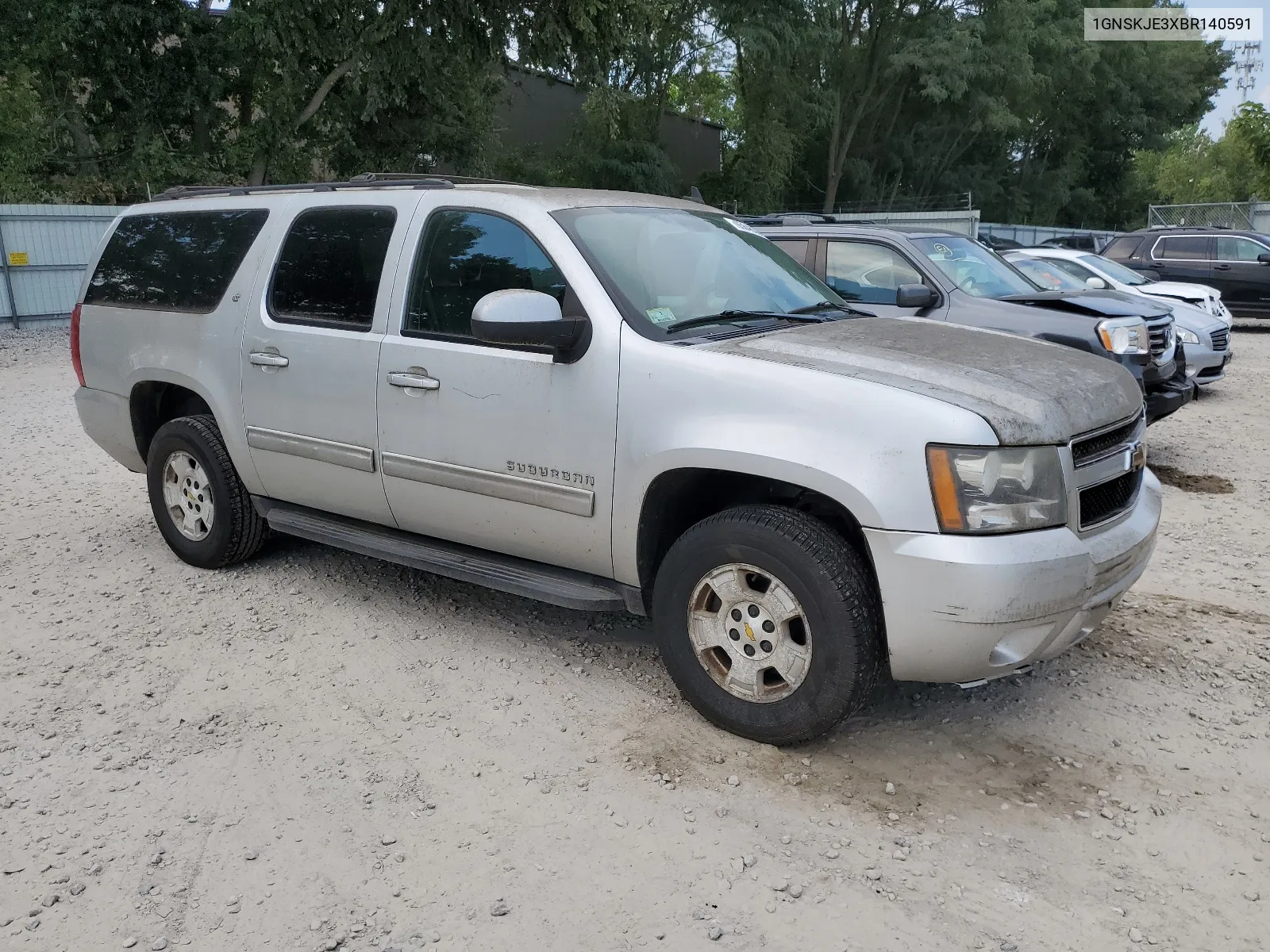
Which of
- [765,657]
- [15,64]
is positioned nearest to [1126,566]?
[765,657]

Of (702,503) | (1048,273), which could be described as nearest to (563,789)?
(702,503)

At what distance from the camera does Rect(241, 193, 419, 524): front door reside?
→ 4.59m

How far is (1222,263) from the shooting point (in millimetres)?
17547

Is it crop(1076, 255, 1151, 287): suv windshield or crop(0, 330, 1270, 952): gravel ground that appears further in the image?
crop(1076, 255, 1151, 287): suv windshield

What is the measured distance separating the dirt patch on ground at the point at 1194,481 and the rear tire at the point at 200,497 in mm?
6001

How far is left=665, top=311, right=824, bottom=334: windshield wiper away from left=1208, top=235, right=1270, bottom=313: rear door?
53.2ft

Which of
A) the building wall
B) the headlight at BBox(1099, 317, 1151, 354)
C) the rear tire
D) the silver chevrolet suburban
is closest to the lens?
the silver chevrolet suburban

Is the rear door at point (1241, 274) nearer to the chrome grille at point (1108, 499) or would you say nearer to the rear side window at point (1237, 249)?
the rear side window at point (1237, 249)

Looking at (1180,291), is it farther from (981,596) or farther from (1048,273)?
(981,596)

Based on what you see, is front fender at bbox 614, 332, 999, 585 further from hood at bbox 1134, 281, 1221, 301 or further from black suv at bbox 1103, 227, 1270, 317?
black suv at bbox 1103, 227, 1270, 317

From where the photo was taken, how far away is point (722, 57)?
33.4m

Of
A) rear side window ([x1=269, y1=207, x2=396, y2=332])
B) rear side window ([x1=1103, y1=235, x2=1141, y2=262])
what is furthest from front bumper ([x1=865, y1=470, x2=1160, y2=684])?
rear side window ([x1=1103, y1=235, x2=1141, y2=262])

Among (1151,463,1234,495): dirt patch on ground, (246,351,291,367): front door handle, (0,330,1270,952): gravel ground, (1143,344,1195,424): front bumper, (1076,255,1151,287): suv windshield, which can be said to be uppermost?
(1076,255,1151,287): suv windshield

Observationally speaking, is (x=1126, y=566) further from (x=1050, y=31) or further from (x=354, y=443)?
(x=1050, y=31)
